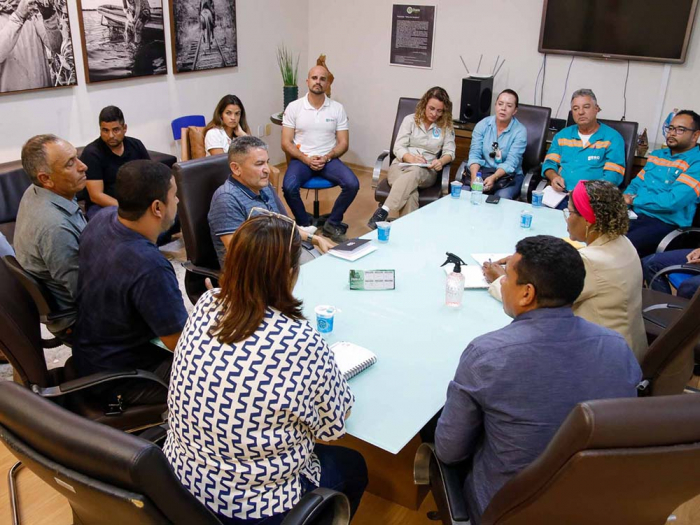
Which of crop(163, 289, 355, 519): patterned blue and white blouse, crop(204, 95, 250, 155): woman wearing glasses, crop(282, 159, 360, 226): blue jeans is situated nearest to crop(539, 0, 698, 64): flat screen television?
crop(282, 159, 360, 226): blue jeans

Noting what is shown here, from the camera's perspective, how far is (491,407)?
1445mm

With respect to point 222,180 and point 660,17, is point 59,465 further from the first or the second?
point 660,17

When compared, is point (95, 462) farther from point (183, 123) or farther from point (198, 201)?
point (183, 123)

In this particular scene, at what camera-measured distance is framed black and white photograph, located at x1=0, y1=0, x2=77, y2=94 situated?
3.81 meters

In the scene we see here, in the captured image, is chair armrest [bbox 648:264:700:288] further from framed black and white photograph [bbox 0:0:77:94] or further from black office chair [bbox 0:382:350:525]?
framed black and white photograph [bbox 0:0:77:94]

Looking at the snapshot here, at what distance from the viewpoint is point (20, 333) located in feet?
6.07

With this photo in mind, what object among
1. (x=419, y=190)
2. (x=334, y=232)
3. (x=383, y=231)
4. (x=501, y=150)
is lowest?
(x=334, y=232)

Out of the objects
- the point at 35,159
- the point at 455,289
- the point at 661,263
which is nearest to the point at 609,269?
the point at 455,289

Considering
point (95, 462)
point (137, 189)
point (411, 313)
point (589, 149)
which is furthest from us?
point (589, 149)

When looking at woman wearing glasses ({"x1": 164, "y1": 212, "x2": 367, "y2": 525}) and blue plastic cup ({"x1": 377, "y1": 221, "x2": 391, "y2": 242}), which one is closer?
woman wearing glasses ({"x1": 164, "y1": 212, "x2": 367, "y2": 525})

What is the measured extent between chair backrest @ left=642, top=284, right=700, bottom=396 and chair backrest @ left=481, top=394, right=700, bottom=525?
85 centimetres

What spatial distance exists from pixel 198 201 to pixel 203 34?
3.04 m

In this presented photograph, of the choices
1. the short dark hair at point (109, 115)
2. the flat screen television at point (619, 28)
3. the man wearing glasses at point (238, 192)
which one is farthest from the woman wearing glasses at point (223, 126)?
the flat screen television at point (619, 28)

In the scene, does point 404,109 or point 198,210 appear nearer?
point 198,210
